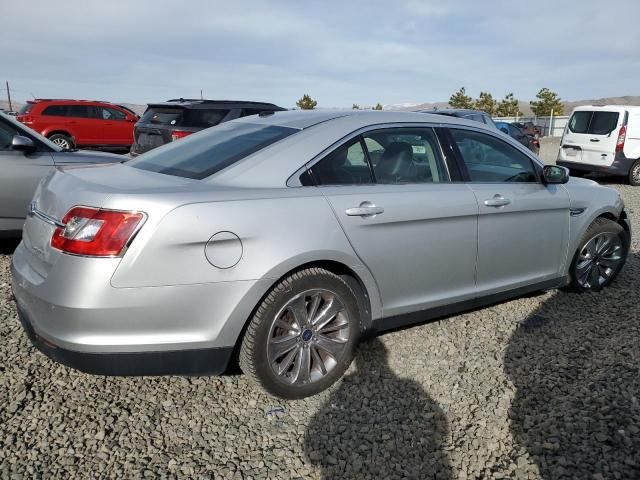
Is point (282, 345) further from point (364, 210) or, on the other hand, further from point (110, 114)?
point (110, 114)

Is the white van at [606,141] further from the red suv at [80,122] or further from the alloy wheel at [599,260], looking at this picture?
the red suv at [80,122]

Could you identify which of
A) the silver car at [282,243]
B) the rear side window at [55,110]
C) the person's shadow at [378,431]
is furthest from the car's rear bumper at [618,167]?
the rear side window at [55,110]

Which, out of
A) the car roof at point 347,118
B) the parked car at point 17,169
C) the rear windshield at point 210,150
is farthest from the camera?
the parked car at point 17,169

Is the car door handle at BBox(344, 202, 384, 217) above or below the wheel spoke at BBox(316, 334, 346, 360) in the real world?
above

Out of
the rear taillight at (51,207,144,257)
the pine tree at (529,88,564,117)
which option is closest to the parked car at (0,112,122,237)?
the rear taillight at (51,207,144,257)

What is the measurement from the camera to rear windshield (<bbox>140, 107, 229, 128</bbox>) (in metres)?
8.45

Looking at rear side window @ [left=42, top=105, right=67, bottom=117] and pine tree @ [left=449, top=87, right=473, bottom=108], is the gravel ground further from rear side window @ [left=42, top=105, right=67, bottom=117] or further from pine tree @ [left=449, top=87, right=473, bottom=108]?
pine tree @ [left=449, top=87, right=473, bottom=108]

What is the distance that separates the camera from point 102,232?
7.72 feet

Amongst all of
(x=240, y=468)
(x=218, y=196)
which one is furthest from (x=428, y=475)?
(x=218, y=196)

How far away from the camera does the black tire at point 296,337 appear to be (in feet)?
8.80

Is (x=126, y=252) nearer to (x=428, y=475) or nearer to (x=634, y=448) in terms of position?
(x=428, y=475)

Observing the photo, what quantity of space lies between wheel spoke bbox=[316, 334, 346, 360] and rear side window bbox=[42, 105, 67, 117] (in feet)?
51.6

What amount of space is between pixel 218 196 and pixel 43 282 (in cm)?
89

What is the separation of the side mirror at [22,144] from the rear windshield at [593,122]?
11504 millimetres
